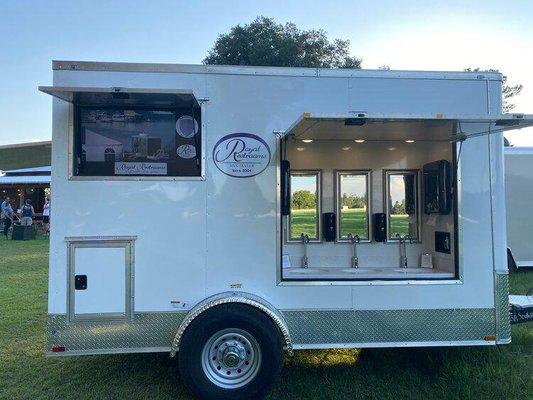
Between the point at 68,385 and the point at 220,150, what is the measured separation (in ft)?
8.53

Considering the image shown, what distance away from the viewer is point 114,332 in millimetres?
3688

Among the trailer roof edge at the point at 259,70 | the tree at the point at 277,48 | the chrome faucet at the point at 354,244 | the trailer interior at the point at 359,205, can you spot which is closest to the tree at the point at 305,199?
the trailer interior at the point at 359,205

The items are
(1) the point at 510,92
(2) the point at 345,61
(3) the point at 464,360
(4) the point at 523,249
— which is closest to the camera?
(3) the point at 464,360

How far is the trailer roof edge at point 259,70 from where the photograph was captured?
3756mm

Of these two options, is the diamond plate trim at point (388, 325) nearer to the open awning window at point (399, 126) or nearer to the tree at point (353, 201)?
the open awning window at point (399, 126)

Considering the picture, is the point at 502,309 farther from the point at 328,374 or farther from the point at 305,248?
the point at 305,248

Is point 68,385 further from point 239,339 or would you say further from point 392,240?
point 392,240

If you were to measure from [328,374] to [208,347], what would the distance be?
1.34 meters

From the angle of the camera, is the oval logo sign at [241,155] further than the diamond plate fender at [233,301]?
Yes

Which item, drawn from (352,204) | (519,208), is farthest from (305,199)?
(519,208)

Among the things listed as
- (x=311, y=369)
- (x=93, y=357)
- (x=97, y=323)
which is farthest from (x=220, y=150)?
(x=93, y=357)

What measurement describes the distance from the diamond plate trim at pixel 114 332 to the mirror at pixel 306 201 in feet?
7.34

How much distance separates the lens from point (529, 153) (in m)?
9.00

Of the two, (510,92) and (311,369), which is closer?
(311,369)
